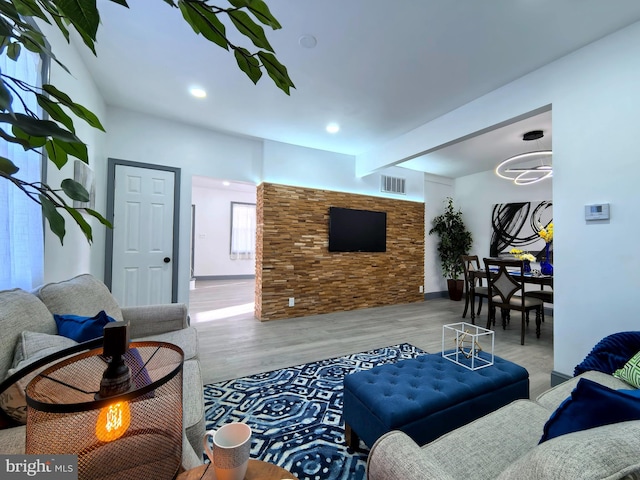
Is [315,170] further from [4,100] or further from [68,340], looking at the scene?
[4,100]

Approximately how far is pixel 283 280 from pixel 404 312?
6.86ft

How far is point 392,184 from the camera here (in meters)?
5.32

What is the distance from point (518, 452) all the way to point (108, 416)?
131 centimetres

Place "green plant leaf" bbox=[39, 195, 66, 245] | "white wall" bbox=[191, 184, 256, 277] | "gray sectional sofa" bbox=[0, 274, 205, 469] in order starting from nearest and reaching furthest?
1. "green plant leaf" bbox=[39, 195, 66, 245]
2. "gray sectional sofa" bbox=[0, 274, 205, 469]
3. "white wall" bbox=[191, 184, 256, 277]

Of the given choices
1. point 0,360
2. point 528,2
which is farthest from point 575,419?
point 528,2

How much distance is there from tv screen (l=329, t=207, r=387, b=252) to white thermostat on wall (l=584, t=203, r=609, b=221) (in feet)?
9.96

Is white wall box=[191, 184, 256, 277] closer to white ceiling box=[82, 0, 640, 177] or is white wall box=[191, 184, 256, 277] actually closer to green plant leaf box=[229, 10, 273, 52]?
white ceiling box=[82, 0, 640, 177]

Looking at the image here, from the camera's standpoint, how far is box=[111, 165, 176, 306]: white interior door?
11.1ft

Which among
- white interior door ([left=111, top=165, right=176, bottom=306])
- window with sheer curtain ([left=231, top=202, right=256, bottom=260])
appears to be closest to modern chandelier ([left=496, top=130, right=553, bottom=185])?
Result: white interior door ([left=111, top=165, right=176, bottom=306])

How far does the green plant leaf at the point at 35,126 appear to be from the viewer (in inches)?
16.2

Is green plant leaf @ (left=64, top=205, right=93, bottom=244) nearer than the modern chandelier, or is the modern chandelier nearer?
green plant leaf @ (left=64, top=205, right=93, bottom=244)

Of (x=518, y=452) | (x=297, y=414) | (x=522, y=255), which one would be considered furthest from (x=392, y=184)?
(x=518, y=452)

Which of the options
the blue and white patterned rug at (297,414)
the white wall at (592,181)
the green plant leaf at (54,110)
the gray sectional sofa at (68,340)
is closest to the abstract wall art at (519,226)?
the white wall at (592,181)

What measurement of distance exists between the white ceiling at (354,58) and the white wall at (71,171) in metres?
0.21
